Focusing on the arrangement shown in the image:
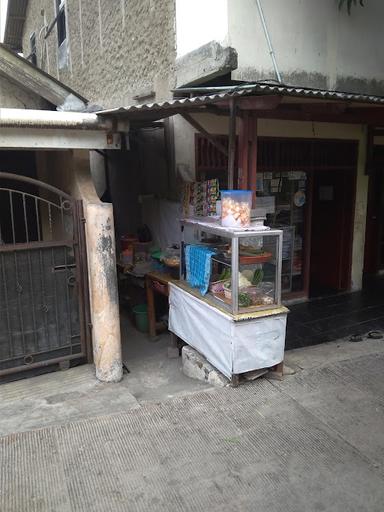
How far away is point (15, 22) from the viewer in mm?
16578

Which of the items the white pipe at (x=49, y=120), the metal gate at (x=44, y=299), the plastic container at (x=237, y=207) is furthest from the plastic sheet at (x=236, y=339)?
the white pipe at (x=49, y=120)

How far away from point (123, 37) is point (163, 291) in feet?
16.5

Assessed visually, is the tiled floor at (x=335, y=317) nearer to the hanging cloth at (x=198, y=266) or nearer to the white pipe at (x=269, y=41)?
the hanging cloth at (x=198, y=266)

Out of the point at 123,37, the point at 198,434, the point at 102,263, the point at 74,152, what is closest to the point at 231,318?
the point at 198,434

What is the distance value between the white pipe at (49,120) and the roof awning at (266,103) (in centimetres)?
13

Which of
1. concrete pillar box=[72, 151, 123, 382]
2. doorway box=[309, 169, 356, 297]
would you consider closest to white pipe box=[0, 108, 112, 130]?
concrete pillar box=[72, 151, 123, 382]

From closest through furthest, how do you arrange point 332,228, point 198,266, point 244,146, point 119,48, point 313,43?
point 244,146 → point 198,266 → point 313,43 → point 119,48 → point 332,228

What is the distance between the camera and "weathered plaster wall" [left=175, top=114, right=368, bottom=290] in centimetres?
645

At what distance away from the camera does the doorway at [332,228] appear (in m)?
8.37

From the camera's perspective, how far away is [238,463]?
3639mm

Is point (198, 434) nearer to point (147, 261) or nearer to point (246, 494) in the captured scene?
point (246, 494)

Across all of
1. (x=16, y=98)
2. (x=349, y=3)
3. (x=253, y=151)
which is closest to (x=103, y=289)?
(x=253, y=151)

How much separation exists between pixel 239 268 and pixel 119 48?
583cm

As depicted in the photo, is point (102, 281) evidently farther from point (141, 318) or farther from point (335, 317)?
point (335, 317)
